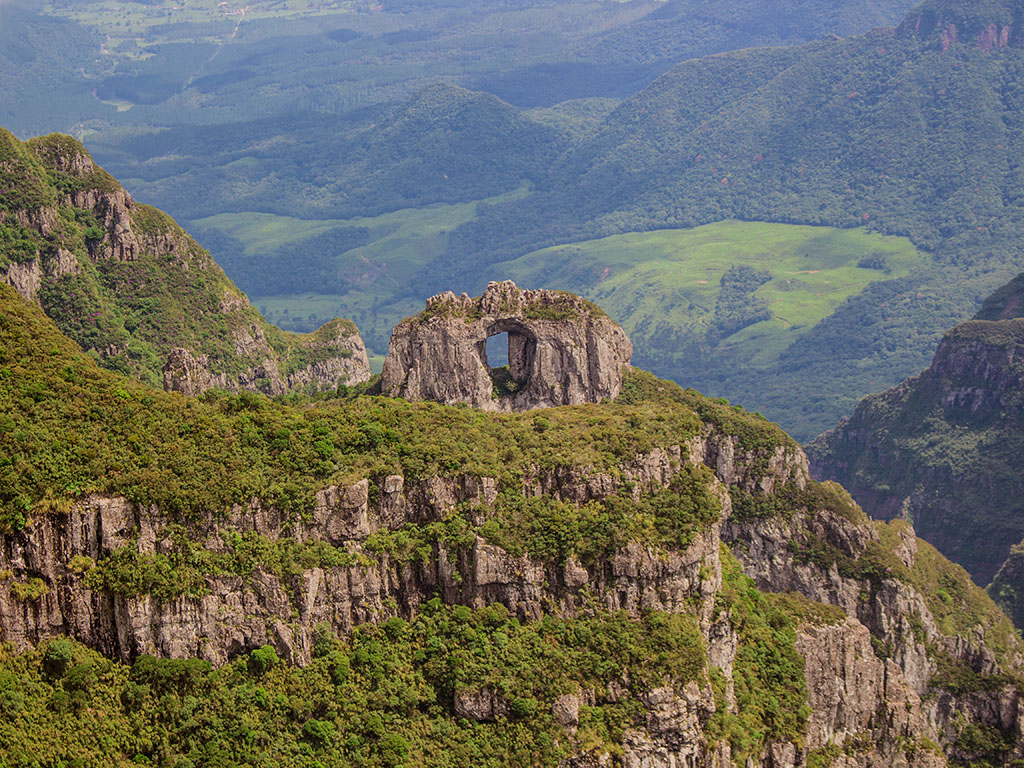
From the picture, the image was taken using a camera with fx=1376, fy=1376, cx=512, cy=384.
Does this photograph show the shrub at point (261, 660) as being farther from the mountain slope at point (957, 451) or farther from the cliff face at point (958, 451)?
the cliff face at point (958, 451)

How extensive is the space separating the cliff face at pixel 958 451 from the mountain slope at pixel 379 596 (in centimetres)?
7323

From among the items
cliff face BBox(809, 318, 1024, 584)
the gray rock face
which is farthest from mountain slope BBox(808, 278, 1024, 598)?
the gray rock face

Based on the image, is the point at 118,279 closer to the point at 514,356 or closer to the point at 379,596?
the point at 514,356

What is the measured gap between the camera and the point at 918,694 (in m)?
82.6

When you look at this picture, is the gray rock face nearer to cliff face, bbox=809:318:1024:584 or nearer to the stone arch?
the stone arch

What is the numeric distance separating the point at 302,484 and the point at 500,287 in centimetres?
3451

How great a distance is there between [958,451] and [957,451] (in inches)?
4.2

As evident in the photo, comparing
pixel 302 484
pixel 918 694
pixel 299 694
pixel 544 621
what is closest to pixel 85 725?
pixel 299 694

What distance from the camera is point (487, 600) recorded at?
58562mm

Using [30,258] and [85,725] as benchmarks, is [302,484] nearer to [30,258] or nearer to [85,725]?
[85,725]

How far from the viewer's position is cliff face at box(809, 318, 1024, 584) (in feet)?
461

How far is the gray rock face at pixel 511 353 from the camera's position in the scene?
85625mm

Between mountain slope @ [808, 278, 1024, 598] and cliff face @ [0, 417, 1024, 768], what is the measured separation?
60.4 m

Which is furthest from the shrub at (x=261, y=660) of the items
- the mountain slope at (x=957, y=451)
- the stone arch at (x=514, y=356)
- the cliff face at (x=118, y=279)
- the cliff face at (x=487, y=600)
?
the mountain slope at (x=957, y=451)
